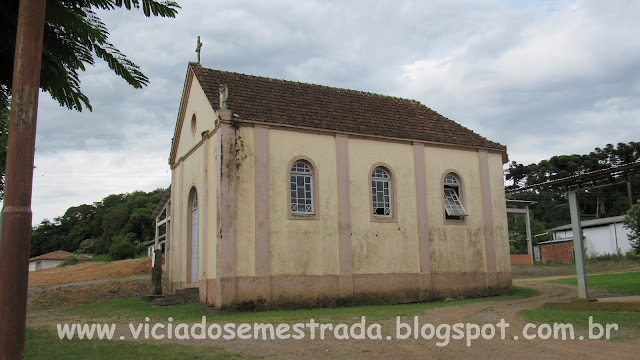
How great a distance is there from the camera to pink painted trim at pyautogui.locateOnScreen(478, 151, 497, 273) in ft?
62.7

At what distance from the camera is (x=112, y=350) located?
854 cm

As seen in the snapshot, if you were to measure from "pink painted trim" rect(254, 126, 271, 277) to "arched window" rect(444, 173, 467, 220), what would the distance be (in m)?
6.90

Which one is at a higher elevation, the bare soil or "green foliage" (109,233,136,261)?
"green foliage" (109,233,136,261)

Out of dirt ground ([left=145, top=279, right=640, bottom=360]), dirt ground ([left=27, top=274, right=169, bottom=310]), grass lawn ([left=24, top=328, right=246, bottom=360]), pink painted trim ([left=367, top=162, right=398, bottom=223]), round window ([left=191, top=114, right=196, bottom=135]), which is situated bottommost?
dirt ground ([left=145, top=279, right=640, bottom=360])

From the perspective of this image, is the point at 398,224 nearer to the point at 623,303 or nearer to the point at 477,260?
the point at 477,260

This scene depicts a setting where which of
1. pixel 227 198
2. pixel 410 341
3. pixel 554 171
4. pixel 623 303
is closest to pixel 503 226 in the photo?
pixel 623 303

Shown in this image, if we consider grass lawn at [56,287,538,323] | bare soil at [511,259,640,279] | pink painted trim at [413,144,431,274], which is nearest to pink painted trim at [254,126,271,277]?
grass lawn at [56,287,538,323]

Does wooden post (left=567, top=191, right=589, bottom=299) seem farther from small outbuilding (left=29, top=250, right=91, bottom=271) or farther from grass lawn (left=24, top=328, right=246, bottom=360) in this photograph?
small outbuilding (left=29, top=250, right=91, bottom=271)

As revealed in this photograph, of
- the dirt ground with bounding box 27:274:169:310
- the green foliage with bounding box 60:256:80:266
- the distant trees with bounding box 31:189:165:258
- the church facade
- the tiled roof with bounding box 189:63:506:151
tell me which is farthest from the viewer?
the distant trees with bounding box 31:189:165:258

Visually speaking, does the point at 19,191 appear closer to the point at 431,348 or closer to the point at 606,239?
the point at 431,348

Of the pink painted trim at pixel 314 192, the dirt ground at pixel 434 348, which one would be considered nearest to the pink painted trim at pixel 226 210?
the pink painted trim at pixel 314 192

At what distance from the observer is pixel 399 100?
21.4m

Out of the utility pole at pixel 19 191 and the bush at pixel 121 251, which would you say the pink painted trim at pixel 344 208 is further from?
the bush at pixel 121 251

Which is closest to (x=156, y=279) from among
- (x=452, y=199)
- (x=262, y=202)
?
(x=262, y=202)
